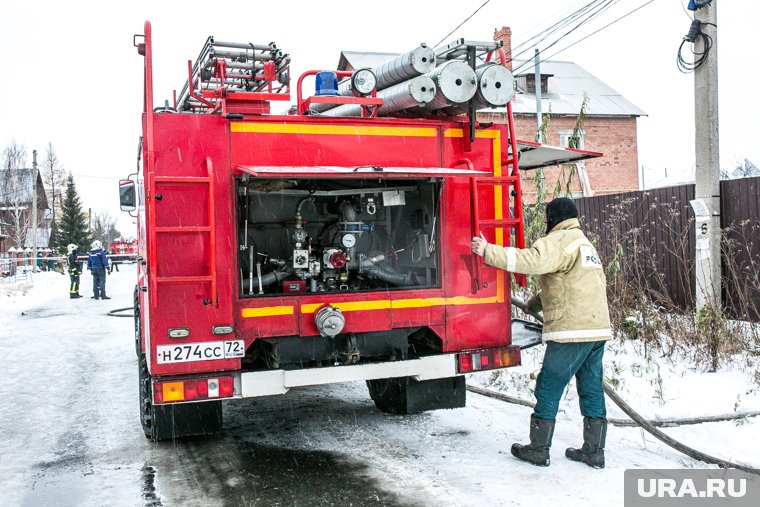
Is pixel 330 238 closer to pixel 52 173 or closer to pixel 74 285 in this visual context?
pixel 74 285

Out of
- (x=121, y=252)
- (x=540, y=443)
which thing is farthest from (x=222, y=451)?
(x=121, y=252)

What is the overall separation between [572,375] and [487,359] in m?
0.77

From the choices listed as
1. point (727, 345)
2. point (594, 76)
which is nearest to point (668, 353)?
point (727, 345)

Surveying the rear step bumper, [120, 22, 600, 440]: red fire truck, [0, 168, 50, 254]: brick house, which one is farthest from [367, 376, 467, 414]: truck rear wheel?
[0, 168, 50, 254]: brick house

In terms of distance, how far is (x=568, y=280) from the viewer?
15.4 feet

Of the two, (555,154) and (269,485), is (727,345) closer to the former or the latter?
(555,154)

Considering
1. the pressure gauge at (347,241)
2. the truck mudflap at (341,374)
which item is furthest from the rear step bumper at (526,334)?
Answer: the pressure gauge at (347,241)

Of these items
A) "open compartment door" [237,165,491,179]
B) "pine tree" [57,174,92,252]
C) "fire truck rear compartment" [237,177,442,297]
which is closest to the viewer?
"open compartment door" [237,165,491,179]

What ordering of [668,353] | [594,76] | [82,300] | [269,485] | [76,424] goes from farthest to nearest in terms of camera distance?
[594,76] < [82,300] < [668,353] < [76,424] < [269,485]

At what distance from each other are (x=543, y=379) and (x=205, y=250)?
2.46m

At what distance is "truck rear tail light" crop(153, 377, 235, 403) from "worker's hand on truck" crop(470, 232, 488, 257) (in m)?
1.94

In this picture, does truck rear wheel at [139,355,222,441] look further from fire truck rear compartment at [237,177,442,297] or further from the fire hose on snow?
the fire hose on snow

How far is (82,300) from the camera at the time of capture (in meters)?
19.9

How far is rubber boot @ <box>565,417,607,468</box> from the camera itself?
4582 mm
